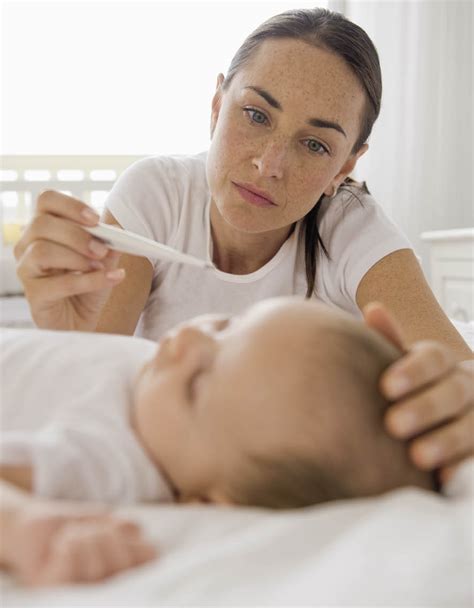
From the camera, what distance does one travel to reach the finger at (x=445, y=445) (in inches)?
27.3

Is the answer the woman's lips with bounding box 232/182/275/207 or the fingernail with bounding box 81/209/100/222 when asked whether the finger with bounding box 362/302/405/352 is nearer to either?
the fingernail with bounding box 81/209/100/222

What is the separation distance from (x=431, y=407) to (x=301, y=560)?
217 millimetres

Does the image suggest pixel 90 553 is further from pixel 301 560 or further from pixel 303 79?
pixel 303 79

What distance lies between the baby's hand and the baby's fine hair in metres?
0.14

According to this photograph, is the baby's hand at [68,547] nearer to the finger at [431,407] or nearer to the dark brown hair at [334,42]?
the finger at [431,407]

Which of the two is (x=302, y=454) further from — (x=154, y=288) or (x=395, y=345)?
(x=154, y=288)

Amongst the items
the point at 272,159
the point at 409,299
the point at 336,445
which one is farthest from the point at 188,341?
the point at 409,299

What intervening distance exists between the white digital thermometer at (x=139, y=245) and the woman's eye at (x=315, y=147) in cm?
50

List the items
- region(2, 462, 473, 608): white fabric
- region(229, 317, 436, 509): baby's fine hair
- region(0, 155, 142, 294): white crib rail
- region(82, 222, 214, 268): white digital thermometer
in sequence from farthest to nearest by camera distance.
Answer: region(0, 155, 142, 294): white crib rail, region(82, 222, 214, 268): white digital thermometer, region(229, 317, 436, 509): baby's fine hair, region(2, 462, 473, 608): white fabric

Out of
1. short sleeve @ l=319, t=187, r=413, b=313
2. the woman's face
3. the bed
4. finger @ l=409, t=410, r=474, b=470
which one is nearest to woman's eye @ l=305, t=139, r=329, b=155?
the woman's face

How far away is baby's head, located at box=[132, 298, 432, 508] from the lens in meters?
0.65

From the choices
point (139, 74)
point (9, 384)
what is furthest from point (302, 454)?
point (139, 74)

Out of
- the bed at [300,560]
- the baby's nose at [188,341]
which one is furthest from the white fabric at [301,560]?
the baby's nose at [188,341]

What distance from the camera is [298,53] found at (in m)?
1.47
